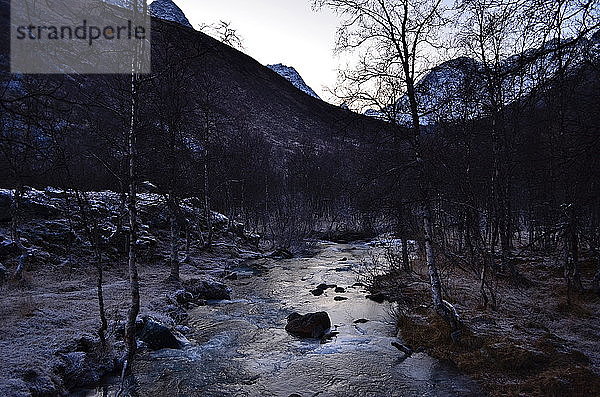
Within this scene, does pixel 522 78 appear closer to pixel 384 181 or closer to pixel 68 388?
pixel 384 181

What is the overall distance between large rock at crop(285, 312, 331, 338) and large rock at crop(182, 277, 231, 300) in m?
5.00

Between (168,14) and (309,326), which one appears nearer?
(309,326)

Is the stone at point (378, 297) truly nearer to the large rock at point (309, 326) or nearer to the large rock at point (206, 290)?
the large rock at point (309, 326)

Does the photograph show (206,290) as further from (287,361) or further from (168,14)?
(168,14)

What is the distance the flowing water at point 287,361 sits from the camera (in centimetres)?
793

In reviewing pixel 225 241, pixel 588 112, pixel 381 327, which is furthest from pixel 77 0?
pixel 225 241

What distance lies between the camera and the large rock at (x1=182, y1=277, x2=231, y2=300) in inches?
628

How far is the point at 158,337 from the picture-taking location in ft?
33.6

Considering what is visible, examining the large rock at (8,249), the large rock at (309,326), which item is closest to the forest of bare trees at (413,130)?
the large rock at (8,249)

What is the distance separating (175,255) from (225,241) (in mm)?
13303

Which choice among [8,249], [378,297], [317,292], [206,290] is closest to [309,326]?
[378,297]

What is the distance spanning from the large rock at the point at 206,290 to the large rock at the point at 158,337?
16.8 feet

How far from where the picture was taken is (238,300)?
15.8 m

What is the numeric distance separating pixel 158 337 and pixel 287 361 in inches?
148
